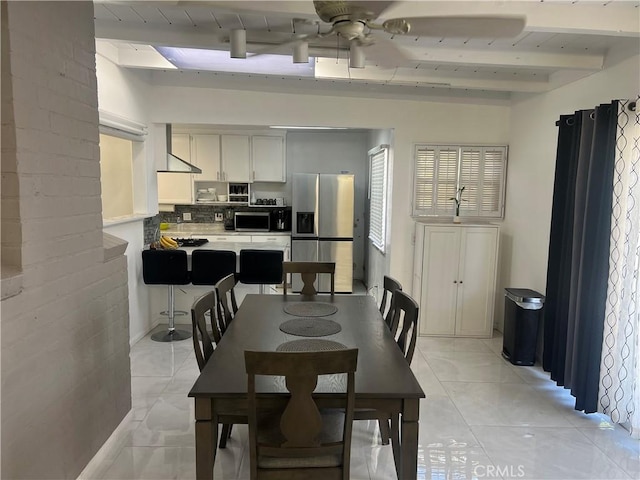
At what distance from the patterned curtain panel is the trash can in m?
0.96

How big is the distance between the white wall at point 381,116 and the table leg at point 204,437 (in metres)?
3.38

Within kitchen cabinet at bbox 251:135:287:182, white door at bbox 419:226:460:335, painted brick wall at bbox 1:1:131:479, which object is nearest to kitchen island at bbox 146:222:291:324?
kitchen cabinet at bbox 251:135:287:182

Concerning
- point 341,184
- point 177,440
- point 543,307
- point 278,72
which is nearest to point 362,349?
point 177,440

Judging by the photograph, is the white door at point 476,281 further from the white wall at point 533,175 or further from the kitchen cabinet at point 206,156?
the kitchen cabinet at point 206,156

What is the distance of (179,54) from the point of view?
12.8 feet

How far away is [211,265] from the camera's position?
14.0ft

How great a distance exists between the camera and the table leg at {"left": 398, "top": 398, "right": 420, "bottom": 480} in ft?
5.95

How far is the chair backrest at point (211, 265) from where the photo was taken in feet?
13.9

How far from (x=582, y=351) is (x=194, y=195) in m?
5.27

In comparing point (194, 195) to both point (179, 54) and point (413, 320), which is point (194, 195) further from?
point (413, 320)

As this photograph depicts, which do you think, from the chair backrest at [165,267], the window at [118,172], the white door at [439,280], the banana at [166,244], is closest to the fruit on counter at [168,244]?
the banana at [166,244]

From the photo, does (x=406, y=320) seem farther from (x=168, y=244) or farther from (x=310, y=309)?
(x=168, y=244)

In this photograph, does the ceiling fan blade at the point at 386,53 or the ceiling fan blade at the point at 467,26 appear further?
the ceiling fan blade at the point at 386,53

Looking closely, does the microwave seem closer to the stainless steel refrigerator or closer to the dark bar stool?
the stainless steel refrigerator
